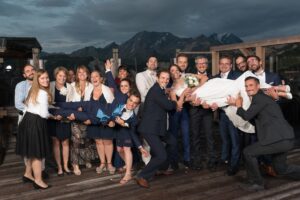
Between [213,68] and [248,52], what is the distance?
1313mm

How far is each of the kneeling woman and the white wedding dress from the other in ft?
6.35

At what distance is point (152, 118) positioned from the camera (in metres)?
4.49

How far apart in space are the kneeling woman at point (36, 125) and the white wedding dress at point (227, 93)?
6.35 ft

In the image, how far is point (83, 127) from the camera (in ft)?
17.2

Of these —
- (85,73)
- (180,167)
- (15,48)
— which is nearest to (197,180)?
(180,167)

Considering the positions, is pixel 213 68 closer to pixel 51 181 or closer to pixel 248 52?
pixel 248 52

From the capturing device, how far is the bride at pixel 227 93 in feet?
15.7

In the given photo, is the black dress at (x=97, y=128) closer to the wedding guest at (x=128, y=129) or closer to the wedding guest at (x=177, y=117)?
the wedding guest at (x=128, y=129)

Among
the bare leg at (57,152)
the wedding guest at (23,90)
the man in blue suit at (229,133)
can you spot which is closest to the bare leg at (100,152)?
the bare leg at (57,152)

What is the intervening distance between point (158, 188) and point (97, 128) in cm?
122

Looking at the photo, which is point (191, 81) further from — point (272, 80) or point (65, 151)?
point (65, 151)

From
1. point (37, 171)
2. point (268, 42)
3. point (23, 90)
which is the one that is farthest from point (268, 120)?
point (268, 42)

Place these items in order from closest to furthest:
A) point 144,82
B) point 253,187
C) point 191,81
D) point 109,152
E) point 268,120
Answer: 1. point 268,120
2. point 253,187
3. point 191,81
4. point 109,152
5. point 144,82

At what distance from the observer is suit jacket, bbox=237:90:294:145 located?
4168 millimetres
